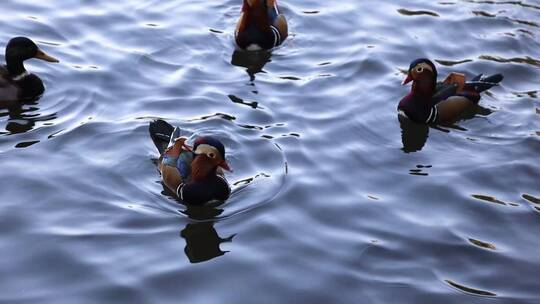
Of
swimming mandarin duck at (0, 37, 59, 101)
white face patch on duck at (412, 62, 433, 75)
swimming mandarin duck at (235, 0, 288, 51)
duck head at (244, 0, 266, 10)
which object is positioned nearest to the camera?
white face patch on duck at (412, 62, 433, 75)

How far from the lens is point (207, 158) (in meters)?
10.3

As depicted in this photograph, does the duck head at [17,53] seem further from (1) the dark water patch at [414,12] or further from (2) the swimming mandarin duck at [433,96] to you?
(1) the dark water patch at [414,12]

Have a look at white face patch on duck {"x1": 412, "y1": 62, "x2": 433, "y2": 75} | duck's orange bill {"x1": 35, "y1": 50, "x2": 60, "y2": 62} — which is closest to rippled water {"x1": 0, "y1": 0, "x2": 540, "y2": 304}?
duck's orange bill {"x1": 35, "y1": 50, "x2": 60, "y2": 62}

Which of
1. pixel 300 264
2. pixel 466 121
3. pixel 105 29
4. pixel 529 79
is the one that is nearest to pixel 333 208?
pixel 300 264

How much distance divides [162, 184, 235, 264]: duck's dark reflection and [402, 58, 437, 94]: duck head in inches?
133

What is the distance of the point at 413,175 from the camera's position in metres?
11.1

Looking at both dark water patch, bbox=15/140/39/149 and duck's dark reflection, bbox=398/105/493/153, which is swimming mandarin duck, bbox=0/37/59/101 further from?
duck's dark reflection, bbox=398/105/493/153

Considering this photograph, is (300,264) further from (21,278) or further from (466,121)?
(466,121)

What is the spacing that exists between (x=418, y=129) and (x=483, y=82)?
1.20 metres

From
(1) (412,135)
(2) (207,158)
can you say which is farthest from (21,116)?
(1) (412,135)

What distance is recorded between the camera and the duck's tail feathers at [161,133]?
11.0 meters

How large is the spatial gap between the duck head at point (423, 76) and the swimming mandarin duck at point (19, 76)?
4.79 meters

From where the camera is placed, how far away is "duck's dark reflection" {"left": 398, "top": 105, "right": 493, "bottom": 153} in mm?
11883

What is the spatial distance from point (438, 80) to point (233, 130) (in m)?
3.21
